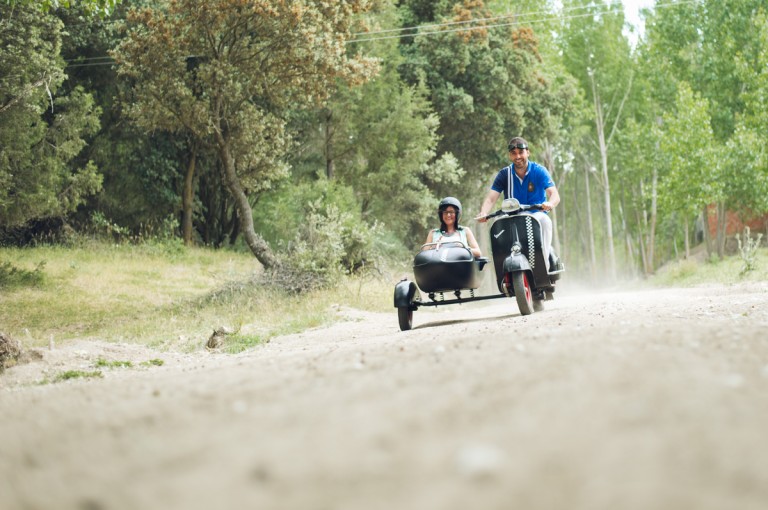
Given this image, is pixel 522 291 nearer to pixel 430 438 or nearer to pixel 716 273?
pixel 430 438

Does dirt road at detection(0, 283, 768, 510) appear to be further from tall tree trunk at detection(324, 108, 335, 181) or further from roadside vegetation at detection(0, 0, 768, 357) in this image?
tall tree trunk at detection(324, 108, 335, 181)

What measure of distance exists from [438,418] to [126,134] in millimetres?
29151

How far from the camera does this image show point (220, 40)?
17.9 m

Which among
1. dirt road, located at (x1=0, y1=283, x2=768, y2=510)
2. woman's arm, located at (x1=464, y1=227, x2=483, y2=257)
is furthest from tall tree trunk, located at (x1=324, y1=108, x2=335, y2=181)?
dirt road, located at (x1=0, y1=283, x2=768, y2=510)

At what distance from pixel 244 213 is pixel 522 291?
11327mm

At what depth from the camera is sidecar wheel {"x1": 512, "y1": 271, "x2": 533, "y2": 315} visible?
379 inches

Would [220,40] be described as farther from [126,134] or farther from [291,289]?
[126,134]

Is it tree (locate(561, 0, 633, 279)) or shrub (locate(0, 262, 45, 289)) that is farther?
tree (locate(561, 0, 633, 279))

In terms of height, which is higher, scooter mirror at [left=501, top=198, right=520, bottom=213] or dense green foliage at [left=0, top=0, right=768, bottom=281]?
dense green foliage at [left=0, top=0, right=768, bottom=281]

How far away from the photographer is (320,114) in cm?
2812

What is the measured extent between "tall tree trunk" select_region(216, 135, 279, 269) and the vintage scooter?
8.58 meters

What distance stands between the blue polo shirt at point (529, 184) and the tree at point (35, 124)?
37.6ft

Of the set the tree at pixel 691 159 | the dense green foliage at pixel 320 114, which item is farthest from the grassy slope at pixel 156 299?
the tree at pixel 691 159

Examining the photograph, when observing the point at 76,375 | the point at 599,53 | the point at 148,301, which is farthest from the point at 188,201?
the point at 599,53
